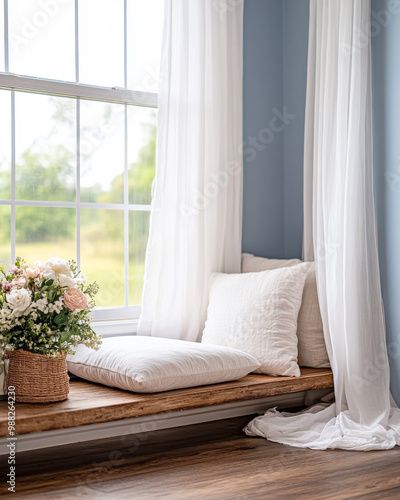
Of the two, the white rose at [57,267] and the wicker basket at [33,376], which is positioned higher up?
the white rose at [57,267]

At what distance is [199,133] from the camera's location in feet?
10.5

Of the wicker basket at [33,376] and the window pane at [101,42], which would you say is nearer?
the wicker basket at [33,376]

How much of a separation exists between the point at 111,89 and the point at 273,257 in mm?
1253

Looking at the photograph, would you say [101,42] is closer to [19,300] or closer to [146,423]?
[19,300]

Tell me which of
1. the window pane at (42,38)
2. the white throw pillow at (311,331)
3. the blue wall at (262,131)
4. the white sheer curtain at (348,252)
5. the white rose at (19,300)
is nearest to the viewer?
the white rose at (19,300)

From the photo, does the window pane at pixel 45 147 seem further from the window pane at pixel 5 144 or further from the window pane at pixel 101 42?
the window pane at pixel 101 42

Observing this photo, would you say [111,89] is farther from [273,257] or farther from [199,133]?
[273,257]

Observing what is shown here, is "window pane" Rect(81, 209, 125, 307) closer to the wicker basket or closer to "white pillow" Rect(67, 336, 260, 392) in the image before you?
"white pillow" Rect(67, 336, 260, 392)

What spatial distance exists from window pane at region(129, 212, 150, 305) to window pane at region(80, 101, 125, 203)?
0.44 feet

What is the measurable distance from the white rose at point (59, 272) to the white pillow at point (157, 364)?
381 millimetres

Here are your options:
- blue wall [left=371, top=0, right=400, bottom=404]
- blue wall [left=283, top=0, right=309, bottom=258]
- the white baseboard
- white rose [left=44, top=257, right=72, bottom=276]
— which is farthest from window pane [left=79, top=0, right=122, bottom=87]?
the white baseboard

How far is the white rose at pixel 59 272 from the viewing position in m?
2.37

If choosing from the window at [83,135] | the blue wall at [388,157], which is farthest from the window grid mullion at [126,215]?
the blue wall at [388,157]

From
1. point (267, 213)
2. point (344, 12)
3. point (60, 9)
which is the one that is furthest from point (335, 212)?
point (60, 9)
